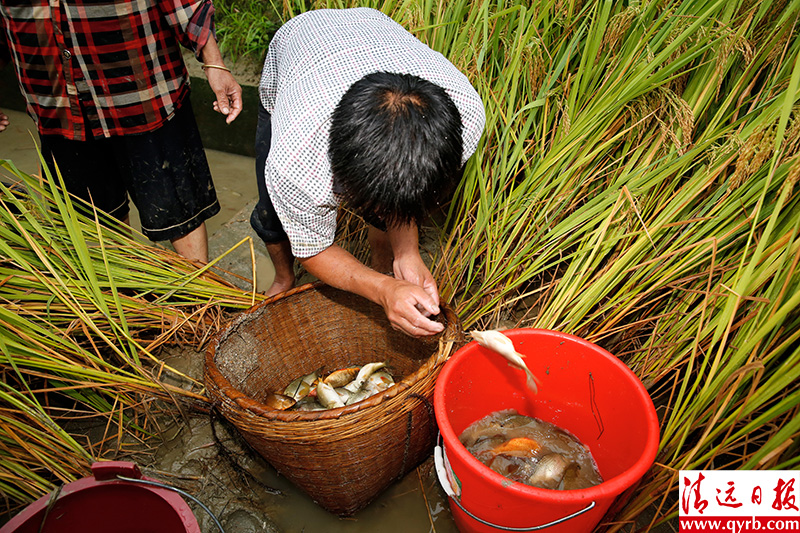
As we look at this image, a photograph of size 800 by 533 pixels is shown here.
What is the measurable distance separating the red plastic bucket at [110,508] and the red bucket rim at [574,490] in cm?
66

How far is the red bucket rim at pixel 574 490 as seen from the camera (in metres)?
1.09

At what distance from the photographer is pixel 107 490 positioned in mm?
1338

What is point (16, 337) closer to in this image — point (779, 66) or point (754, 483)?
point (754, 483)

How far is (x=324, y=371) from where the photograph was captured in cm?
215

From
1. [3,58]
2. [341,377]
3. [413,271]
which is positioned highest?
[3,58]

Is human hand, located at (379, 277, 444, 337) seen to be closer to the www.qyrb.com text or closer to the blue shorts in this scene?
the www.qyrb.com text

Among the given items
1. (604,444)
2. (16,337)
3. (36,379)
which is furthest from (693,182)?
(36,379)

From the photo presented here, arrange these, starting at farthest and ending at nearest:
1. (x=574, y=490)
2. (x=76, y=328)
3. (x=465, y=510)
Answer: (x=76, y=328), (x=465, y=510), (x=574, y=490)

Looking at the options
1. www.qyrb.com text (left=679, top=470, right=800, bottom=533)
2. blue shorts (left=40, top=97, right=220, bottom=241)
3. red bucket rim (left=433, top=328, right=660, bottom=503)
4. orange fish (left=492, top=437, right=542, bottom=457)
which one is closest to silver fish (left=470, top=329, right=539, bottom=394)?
red bucket rim (left=433, top=328, right=660, bottom=503)

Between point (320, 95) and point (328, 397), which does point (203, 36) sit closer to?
point (320, 95)

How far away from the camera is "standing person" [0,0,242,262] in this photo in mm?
1745

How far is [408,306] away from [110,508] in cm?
102

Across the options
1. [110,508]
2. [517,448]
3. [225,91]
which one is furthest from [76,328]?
[517,448]

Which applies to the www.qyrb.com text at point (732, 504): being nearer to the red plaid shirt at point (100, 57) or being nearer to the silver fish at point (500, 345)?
the silver fish at point (500, 345)
